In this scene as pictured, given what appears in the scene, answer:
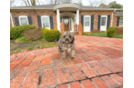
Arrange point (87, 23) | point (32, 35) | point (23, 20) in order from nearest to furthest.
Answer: point (32, 35)
point (23, 20)
point (87, 23)

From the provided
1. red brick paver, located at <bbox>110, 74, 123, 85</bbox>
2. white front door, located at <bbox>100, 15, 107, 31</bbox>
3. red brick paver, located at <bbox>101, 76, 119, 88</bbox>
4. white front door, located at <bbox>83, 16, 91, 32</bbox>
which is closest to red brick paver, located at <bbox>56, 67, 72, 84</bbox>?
red brick paver, located at <bbox>101, 76, 119, 88</bbox>

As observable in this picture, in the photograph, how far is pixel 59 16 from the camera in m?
9.10

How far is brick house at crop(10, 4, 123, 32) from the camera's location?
9164mm

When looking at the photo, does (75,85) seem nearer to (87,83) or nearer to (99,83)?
(87,83)

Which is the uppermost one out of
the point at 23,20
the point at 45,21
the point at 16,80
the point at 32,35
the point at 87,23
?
the point at 23,20

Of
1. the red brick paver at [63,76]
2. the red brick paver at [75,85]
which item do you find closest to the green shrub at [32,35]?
the red brick paver at [63,76]

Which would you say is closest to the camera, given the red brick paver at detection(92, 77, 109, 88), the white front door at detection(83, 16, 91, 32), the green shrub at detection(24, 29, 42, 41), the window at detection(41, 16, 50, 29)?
the red brick paver at detection(92, 77, 109, 88)

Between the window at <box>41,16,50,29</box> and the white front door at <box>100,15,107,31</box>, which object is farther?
the white front door at <box>100,15,107,31</box>

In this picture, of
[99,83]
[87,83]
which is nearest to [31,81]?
[87,83]

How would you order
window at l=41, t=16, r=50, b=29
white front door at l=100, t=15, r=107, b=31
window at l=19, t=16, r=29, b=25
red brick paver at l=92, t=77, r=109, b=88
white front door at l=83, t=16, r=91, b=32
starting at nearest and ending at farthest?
red brick paver at l=92, t=77, r=109, b=88 → window at l=19, t=16, r=29, b=25 → window at l=41, t=16, r=50, b=29 → white front door at l=83, t=16, r=91, b=32 → white front door at l=100, t=15, r=107, b=31

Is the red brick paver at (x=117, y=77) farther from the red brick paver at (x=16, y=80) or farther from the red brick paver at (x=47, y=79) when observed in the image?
the red brick paver at (x=16, y=80)

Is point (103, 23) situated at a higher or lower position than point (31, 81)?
higher

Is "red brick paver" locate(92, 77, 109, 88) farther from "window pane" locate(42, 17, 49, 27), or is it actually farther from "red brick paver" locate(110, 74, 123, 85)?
"window pane" locate(42, 17, 49, 27)
